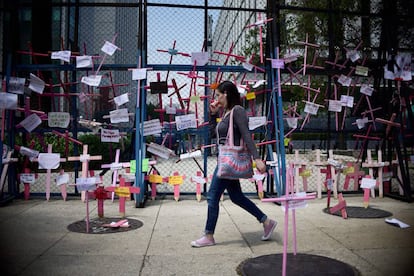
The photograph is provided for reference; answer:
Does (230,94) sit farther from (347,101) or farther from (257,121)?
(347,101)

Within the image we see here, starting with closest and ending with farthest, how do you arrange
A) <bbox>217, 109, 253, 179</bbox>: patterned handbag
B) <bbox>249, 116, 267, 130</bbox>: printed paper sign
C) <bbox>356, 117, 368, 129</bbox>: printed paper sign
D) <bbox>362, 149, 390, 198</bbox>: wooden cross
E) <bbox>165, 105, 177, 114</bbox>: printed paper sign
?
1. <bbox>217, 109, 253, 179</bbox>: patterned handbag
2. <bbox>249, 116, 267, 130</bbox>: printed paper sign
3. <bbox>165, 105, 177, 114</bbox>: printed paper sign
4. <bbox>362, 149, 390, 198</bbox>: wooden cross
5. <bbox>356, 117, 368, 129</bbox>: printed paper sign

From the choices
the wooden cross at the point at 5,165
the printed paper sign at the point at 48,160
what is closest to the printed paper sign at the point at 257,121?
the printed paper sign at the point at 48,160

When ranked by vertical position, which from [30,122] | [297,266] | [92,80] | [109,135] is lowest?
[297,266]

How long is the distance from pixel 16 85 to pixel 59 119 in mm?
893

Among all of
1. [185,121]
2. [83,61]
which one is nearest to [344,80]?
[185,121]

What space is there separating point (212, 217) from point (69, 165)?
9411 millimetres

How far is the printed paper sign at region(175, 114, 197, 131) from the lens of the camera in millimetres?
6406

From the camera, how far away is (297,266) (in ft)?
11.0

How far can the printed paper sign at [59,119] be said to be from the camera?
6555mm

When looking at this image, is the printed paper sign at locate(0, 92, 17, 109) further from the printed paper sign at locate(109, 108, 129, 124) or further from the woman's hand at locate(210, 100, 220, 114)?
the woman's hand at locate(210, 100, 220, 114)

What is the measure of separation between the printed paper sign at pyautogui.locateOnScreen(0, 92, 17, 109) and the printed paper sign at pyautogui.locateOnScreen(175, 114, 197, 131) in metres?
2.66

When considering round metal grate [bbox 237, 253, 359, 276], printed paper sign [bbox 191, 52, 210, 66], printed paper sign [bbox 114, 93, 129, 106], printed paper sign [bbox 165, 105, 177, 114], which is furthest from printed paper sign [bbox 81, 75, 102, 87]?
round metal grate [bbox 237, 253, 359, 276]

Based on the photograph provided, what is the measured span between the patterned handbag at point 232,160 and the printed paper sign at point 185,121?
8.16 ft

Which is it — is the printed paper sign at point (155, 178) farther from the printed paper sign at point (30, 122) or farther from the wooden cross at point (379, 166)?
the wooden cross at point (379, 166)
